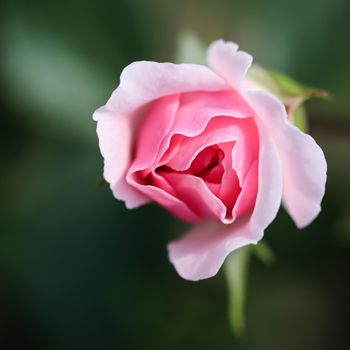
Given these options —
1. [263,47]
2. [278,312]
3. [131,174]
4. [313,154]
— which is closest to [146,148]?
[131,174]

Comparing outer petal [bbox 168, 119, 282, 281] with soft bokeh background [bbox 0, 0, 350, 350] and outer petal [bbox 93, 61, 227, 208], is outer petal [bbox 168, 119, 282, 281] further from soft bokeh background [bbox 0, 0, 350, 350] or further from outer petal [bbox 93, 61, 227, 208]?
soft bokeh background [bbox 0, 0, 350, 350]

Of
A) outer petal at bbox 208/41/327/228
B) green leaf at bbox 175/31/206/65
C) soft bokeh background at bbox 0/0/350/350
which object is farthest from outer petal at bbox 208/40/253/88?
soft bokeh background at bbox 0/0/350/350

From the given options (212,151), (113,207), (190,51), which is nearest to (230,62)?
(212,151)

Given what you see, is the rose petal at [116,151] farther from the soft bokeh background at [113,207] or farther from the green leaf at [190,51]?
the soft bokeh background at [113,207]

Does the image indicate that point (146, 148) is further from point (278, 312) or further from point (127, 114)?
point (278, 312)

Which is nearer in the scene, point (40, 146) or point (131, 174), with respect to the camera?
point (131, 174)

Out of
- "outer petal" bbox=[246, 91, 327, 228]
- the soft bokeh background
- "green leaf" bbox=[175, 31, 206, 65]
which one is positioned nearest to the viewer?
"outer petal" bbox=[246, 91, 327, 228]

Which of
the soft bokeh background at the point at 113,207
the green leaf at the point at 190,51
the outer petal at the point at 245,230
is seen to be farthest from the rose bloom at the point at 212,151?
the soft bokeh background at the point at 113,207
